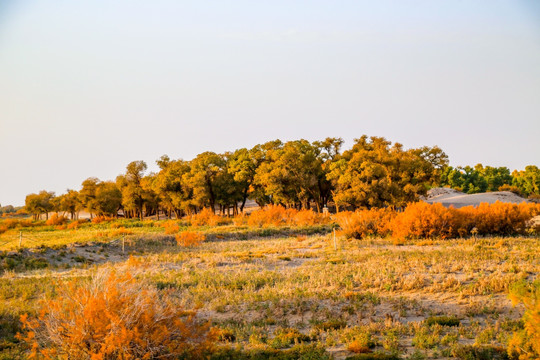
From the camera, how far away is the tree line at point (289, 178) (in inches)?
1832

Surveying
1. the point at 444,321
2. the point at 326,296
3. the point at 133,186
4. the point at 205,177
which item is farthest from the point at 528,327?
the point at 133,186

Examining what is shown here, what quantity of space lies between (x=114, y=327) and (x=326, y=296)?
23.9ft

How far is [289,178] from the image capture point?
52.6 metres

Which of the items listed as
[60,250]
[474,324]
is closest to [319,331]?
[474,324]

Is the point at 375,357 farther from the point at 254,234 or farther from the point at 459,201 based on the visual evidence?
the point at 459,201

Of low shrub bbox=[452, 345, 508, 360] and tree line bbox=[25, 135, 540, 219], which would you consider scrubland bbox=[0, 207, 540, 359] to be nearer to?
low shrub bbox=[452, 345, 508, 360]

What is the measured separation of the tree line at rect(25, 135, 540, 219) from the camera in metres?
46.5

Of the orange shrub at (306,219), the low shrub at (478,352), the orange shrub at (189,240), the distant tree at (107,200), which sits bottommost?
the low shrub at (478,352)

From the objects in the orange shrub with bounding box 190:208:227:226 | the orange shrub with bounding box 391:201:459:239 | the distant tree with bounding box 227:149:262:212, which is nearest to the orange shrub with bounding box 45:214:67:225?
the orange shrub with bounding box 190:208:227:226

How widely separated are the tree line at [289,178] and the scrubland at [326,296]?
21.0m

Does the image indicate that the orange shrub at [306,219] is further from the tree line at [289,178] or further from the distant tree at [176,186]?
the distant tree at [176,186]

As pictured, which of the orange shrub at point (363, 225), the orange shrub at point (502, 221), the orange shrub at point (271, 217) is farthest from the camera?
the orange shrub at point (271, 217)

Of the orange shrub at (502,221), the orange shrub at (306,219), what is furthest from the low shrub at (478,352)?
the orange shrub at (306,219)

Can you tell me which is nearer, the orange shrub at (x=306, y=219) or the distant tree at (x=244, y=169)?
the orange shrub at (x=306, y=219)
